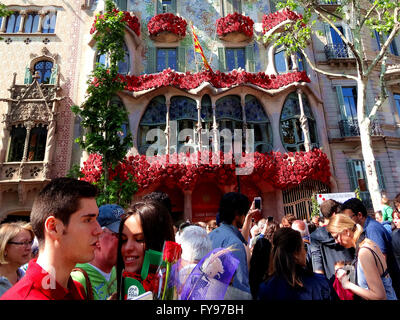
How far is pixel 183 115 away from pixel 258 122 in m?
4.10

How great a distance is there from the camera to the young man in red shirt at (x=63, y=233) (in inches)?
60.0

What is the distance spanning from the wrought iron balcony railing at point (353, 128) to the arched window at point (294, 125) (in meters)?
1.89

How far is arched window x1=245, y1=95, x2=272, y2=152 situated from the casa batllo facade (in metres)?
0.06

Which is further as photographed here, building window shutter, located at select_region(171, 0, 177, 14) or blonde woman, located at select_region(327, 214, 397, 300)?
building window shutter, located at select_region(171, 0, 177, 14)

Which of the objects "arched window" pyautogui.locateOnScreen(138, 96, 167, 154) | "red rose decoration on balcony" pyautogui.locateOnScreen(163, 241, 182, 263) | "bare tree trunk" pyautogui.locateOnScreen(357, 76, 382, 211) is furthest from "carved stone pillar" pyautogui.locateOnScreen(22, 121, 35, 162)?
"bare tree trunk" pyautogui.locateOnScreen(357, 76, 382, 211)

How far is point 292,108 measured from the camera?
15.0m

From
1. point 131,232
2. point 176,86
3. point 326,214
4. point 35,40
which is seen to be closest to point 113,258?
point 131,232

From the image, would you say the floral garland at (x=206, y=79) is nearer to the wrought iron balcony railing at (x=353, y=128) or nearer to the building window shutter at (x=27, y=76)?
the wrought iron balcony railing at (x=353, y=128)

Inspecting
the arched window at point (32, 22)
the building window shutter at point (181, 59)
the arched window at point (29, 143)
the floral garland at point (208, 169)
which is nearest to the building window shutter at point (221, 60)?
Result: the building window shutter at point (181, 59)

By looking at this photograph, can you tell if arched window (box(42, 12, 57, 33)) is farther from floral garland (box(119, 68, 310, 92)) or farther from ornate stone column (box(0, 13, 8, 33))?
floral garland (box(119, 68, 310, 92))

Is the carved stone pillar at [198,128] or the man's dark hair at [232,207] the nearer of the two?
the man's dark hair at [232,207]

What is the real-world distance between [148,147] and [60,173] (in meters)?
4.82

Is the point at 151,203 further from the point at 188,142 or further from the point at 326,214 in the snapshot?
the point at 188,142

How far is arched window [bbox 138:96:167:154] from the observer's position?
14492mm
